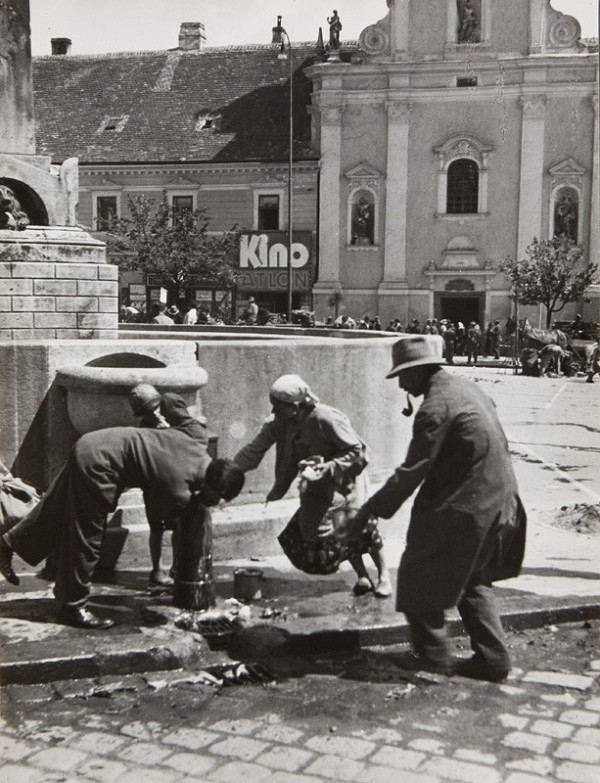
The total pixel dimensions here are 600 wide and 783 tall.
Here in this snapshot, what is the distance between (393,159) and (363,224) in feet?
9.17

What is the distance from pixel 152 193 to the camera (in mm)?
43906

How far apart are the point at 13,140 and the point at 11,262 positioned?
137 cm

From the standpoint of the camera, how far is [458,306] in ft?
136

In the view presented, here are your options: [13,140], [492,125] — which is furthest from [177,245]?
[13,140]

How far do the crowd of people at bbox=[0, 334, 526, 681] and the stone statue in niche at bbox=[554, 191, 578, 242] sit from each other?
1409 inches

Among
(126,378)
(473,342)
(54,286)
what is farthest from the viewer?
(473,342)

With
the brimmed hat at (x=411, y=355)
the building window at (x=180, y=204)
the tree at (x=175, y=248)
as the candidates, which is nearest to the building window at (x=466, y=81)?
the tree at (x=175, y=248)

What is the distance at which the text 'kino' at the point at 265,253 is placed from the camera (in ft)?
139

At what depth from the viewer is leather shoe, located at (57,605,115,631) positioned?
5793 millimetres

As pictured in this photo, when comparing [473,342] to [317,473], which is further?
[473,342]

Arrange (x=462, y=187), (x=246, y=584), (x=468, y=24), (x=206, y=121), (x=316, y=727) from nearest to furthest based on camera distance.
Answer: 1. (x=316, y=727)
2. (x=246, y=584)
3. (x=468, y=24)
4. (x=462, y=187)
5. (x=206, y=121)

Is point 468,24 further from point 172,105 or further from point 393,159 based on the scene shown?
point 172,105

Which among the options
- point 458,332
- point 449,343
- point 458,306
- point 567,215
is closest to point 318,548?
point 449,343

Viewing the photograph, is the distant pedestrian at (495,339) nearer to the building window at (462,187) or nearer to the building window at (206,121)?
the building window at (462,187)
